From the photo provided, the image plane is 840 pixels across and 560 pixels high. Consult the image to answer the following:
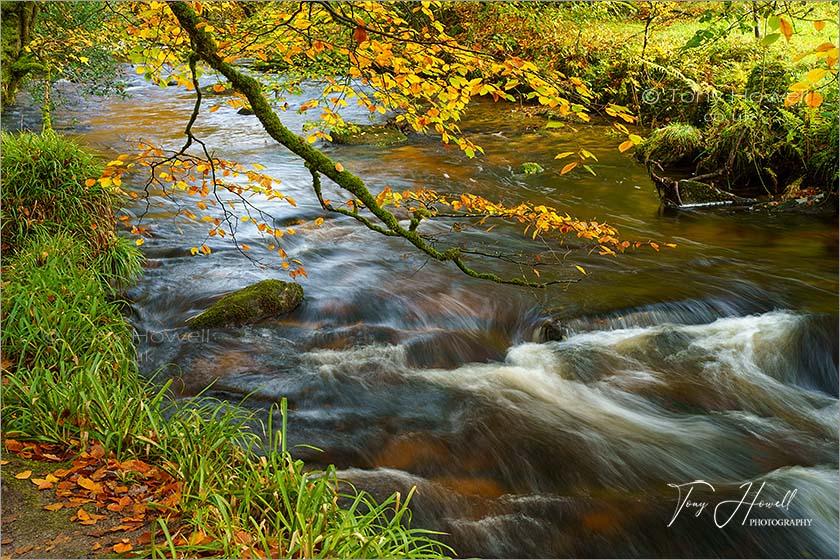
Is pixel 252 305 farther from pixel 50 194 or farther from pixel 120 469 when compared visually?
pixel 120 469

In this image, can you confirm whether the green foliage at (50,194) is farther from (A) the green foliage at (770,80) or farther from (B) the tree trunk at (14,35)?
(A) the green foliage at (770,80)

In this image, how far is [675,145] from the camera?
31.9 feet

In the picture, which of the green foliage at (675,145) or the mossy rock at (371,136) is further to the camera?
the mossy rock at (371,136)

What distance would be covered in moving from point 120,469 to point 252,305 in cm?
297

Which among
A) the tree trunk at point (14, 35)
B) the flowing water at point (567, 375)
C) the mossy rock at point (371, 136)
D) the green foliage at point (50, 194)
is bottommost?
the flowing water at point (567, 375)

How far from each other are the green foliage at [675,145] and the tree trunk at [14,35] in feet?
27.5

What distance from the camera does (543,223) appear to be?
5.65 metres

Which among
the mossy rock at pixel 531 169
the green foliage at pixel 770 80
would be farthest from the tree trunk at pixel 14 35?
the green foliage at pixel 770 80

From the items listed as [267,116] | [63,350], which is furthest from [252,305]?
[267,116]

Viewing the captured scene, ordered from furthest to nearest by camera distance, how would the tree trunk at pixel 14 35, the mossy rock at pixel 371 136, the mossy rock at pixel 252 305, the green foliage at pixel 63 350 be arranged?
1. the mossy rock at pixel 371 136
2. the tree trunk at pixel 14 35
3. the mossy rock at pixel 252 305
4. the green foliage at pixel 63 350

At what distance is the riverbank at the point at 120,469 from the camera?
2.82 metres

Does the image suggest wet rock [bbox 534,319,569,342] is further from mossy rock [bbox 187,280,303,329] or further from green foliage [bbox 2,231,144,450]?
green foliage [bbox 2,231,144,450]

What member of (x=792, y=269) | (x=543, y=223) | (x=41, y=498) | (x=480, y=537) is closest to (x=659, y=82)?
(x=792, y=269)

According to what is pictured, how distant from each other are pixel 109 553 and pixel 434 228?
6577 millimetres
